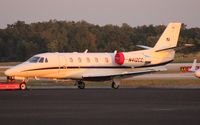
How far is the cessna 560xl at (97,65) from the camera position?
42.5m

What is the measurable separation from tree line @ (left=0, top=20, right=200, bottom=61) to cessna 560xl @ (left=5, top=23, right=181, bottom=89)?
54045mm

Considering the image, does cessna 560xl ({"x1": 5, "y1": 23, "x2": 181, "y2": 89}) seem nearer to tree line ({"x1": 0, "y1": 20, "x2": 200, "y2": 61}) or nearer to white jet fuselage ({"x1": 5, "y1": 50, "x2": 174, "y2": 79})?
white jet fuselage ({"x1": 5, "y1": 50, "x2": 174, "y2": 79})

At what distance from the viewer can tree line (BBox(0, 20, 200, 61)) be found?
10612 centimetres

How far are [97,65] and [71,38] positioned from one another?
69.9 m

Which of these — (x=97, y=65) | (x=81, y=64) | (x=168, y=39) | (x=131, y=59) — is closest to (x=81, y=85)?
(x=81, y=64)

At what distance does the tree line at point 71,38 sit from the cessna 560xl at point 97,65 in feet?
177

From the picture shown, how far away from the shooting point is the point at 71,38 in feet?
377

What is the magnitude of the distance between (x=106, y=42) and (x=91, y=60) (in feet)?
244

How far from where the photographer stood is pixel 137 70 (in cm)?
4562
